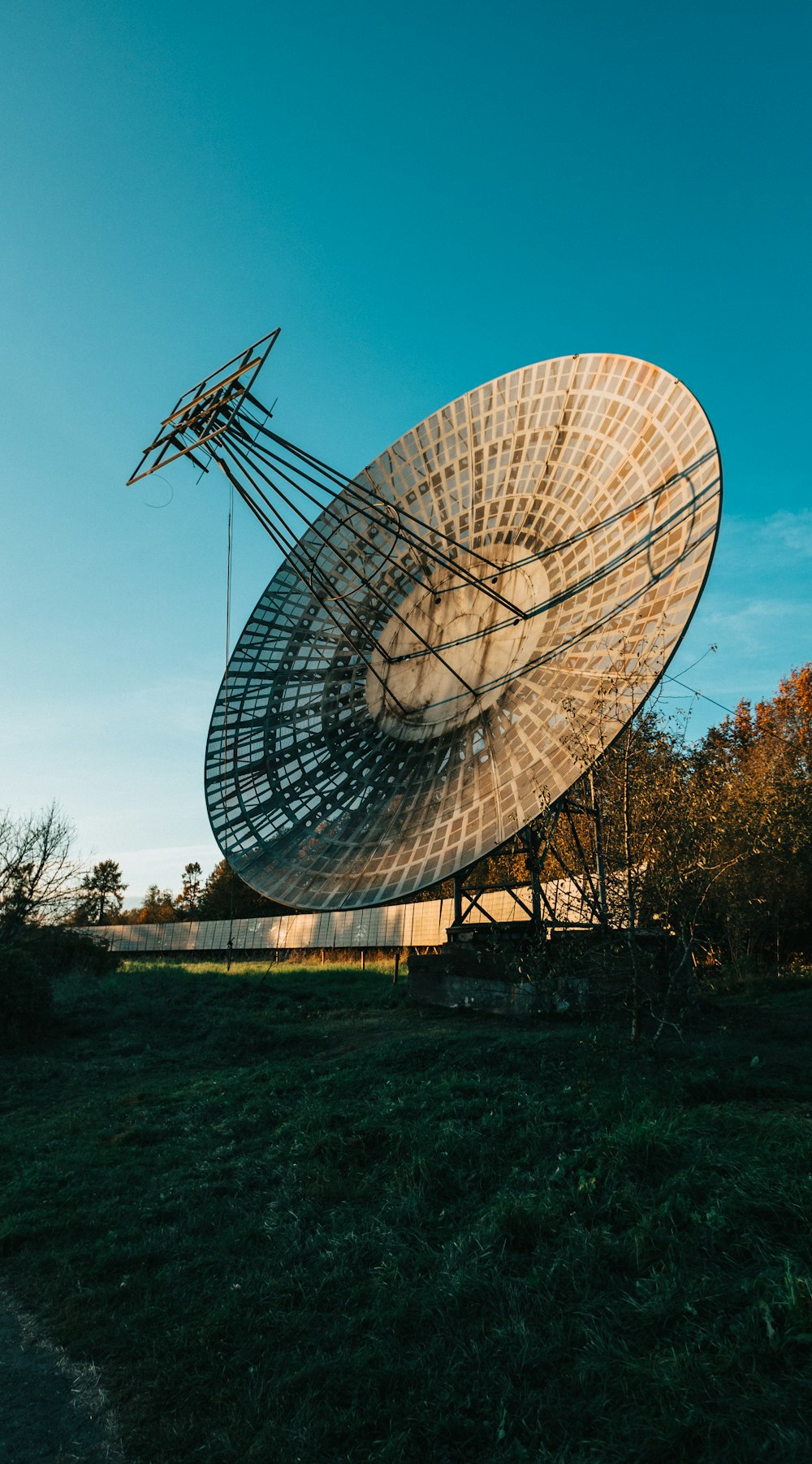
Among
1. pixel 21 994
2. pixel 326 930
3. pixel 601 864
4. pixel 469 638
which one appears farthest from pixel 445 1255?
pixel 326 930

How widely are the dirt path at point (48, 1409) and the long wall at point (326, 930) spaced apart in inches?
816

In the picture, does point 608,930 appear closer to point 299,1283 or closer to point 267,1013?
point 299,1283

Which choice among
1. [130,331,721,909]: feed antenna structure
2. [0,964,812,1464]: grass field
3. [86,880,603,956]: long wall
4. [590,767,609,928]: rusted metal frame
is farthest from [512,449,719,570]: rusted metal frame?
[86,880,603,956]: long wall

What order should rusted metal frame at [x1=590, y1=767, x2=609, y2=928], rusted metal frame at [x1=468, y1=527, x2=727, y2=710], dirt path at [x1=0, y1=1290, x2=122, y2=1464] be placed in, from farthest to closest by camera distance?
rusted metal frame at [x1=468, y1=527, x2=727, y2=710] → rusted metal frame at [x1=590, y1=767, x2=609, y2=928] → dirt path at [x1=0, y1=1290, x2=122, y2=1464]

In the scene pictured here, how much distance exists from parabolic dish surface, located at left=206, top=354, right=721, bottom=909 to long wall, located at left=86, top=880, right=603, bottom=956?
699cm

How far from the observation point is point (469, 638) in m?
22.2

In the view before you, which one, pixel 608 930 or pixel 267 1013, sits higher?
pixel 608 930

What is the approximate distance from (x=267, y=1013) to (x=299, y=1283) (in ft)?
59.5

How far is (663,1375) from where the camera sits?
5.96 m

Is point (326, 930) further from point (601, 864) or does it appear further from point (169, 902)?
point (169, 902)

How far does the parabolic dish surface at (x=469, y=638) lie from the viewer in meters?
16.6

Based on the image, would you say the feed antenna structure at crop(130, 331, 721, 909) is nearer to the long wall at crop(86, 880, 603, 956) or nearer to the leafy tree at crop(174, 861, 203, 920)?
the long wall at crop(86, 880, 603, 956)

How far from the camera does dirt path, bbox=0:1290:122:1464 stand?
19.0 feet

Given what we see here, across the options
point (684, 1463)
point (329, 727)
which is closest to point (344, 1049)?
point (329, 727)
